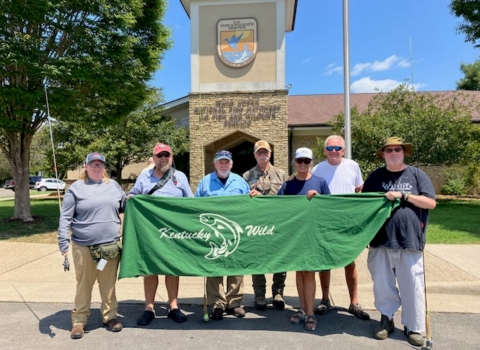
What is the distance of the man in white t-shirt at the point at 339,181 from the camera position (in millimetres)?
4465

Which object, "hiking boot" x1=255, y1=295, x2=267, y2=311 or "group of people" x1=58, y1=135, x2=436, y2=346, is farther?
"hiking boot" x1=255, y1=295, x2=267, y2=311

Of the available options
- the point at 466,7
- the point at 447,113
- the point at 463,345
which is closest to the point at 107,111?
the point at 463,345

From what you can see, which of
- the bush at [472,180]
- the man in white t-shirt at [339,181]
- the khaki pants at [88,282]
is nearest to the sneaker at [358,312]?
the man in white t-shirt at [339,181]

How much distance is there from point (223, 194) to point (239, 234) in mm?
513

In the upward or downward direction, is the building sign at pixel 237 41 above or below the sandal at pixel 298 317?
above

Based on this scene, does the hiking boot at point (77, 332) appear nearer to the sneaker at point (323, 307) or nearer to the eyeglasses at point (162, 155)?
the eyeglasses at point (162, 155)

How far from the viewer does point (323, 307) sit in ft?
14.6

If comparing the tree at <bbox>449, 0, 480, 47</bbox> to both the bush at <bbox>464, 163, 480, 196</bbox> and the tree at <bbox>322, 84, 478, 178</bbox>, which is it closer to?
Result: the tree at <bbox>322, 84, 478, 178</bbox>

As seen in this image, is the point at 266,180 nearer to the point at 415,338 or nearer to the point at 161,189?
the point at 161,189

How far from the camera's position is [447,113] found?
50.6 feet

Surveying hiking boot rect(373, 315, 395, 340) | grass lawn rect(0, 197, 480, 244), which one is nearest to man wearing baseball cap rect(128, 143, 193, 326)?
hiking boot rect(373, 315, 395, 340)

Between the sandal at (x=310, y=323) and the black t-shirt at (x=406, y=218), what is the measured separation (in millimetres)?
1049

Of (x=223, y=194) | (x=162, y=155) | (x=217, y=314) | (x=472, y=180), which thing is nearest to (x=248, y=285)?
(x=217, y=314)

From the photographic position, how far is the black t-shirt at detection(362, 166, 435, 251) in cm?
371
